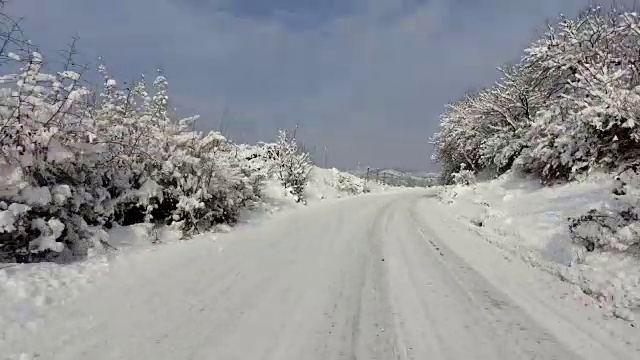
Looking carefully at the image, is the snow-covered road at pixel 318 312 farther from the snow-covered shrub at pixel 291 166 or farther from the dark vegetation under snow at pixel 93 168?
the snow-covered shrub at pixel 291 166

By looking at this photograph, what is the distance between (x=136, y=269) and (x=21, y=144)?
250 centimetres

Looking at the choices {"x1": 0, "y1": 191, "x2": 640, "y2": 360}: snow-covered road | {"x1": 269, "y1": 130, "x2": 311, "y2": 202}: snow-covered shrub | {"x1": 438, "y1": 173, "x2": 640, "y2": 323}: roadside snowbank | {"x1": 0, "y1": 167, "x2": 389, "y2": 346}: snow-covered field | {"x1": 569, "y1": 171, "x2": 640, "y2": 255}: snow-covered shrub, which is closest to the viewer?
{"x1": 0, "y1": 191, "x2": 640, "y2": 360}: snow-covered road

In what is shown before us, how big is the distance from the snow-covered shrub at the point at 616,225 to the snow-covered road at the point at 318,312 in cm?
178

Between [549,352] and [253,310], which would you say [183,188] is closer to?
[253,310]

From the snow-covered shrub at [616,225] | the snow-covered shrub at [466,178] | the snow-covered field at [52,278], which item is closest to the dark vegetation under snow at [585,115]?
the snow-covered shrub at [616,225]

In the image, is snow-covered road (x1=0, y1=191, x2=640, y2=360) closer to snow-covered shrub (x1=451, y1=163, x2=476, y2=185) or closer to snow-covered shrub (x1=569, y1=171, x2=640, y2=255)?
snow-covered shrub (x1=569, y1=171, x2=640, y2=255)

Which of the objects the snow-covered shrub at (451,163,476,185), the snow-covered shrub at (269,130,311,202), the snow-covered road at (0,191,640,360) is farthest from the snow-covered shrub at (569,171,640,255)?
the snow-covered shrub at (451,163,476,185)

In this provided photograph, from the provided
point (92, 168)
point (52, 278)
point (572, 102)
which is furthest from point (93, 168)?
point (572, 102)

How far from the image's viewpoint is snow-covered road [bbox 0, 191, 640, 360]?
448 centimetres

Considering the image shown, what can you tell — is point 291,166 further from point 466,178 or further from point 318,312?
point 318,312

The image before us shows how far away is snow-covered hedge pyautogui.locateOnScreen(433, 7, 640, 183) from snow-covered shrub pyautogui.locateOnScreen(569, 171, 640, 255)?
429 centimetres

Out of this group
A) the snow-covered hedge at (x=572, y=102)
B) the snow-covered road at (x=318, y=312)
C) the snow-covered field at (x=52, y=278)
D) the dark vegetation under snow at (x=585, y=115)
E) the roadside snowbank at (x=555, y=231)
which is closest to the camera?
the snow-covered road at (x=318, y=312)

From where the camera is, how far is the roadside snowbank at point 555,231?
7.11 m

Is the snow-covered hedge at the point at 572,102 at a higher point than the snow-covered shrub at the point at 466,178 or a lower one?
higher
